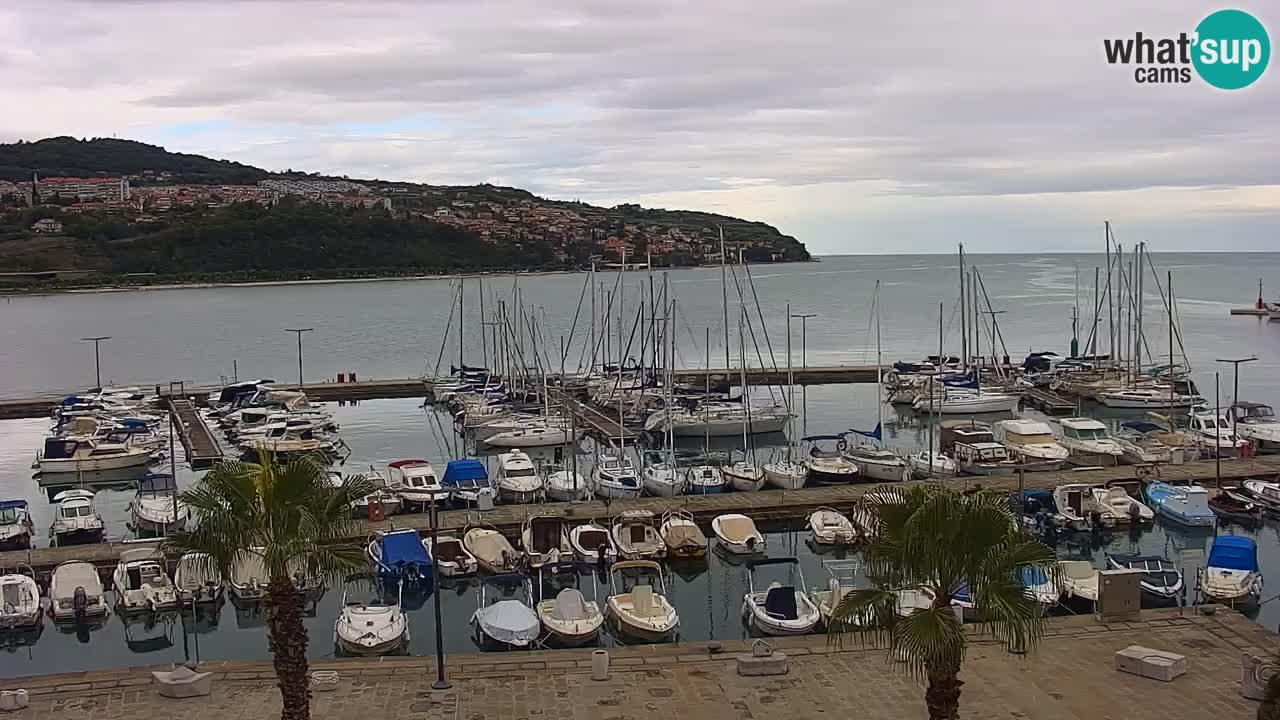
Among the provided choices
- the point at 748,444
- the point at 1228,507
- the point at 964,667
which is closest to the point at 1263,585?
the point at 1228,507

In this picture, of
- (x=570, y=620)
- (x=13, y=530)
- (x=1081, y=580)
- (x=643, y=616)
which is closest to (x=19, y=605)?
(x=13, y=530)

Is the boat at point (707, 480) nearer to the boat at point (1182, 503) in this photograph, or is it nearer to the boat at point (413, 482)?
the boat at point (413, 482)

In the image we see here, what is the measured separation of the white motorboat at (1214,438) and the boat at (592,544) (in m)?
21.0

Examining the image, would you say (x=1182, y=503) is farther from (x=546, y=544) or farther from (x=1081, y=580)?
(x=546, y=544)

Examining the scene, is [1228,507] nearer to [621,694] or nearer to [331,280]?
[621,694]

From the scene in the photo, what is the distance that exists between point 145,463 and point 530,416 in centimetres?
1541

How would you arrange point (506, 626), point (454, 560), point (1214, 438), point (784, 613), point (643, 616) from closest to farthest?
point (506, 626) < point (784, 613) < point (643, 616) < point (454, 560) < point (1214, 438)

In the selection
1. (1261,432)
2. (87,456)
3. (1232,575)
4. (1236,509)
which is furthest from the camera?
(87,456)

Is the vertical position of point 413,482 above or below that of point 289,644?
below

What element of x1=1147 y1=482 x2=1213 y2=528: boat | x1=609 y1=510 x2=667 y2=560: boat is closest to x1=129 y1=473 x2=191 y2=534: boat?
x1=609 y1=510 x2=667 y2=560: boat

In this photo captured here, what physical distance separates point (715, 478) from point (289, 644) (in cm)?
2222

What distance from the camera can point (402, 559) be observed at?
25.0 meters

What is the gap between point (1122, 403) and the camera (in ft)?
169

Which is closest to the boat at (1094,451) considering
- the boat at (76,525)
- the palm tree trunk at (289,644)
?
the boat at (76,525)
